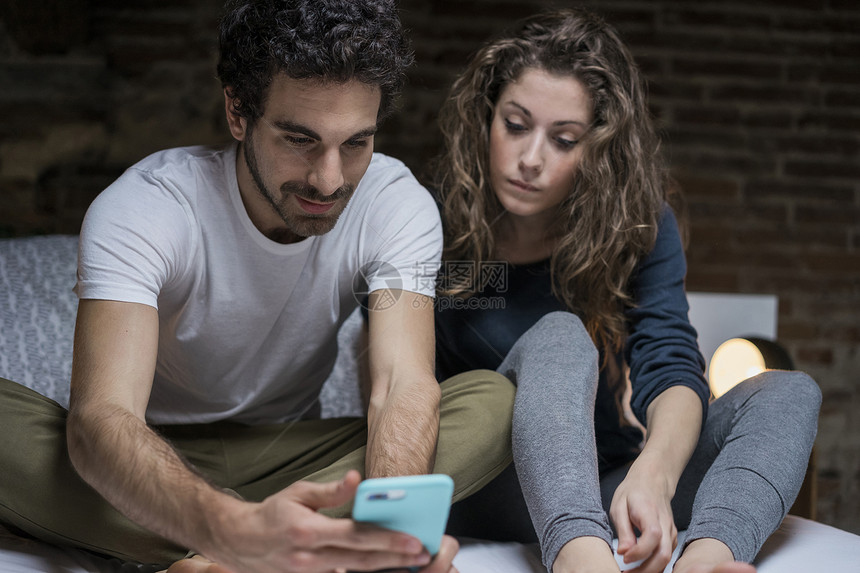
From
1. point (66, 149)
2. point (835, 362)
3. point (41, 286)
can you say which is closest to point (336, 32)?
point (41, 286)

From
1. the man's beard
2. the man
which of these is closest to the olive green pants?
the man

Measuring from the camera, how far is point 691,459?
3.63 feet

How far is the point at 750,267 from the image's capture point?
7.23 feet

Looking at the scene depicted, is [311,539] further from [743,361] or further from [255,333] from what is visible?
[743,361]

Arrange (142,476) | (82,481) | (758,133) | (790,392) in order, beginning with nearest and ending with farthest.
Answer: (142,476) < (82,481) < (790,392) < (758,133)

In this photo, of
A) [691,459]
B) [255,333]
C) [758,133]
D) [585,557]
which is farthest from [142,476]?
[758,133]

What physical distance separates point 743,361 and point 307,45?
3.36ft

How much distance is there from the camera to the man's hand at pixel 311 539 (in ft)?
2.25

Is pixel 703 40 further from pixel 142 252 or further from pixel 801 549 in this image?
pixel 142 252

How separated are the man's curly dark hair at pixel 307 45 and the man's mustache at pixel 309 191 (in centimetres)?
10

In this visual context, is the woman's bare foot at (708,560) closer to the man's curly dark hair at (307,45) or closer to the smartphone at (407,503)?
the smartphone at (407,503)

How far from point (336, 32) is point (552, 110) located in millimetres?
385

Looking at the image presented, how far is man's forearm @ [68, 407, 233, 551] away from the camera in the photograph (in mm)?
762

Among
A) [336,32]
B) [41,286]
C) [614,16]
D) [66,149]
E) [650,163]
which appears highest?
[614,16]
